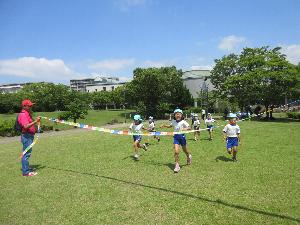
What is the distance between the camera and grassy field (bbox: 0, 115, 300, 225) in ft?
22.0

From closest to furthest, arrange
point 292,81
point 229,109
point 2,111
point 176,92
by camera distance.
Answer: point 292,81 → point 229,109 → point 176,92 → point 2,111

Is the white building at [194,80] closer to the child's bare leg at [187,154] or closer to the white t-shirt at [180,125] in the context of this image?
the child's bare leg at [187,154]

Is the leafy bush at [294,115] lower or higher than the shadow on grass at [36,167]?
higher

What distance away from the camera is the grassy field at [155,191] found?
6693mm

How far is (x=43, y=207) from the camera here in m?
7.53

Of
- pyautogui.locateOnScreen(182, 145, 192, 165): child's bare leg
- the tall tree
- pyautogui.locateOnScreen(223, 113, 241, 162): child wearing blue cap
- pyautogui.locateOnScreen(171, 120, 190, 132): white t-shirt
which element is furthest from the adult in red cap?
the tall tree

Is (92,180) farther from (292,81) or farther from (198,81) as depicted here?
(198,81)

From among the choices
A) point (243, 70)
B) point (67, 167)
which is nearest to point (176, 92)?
point (243, 70)

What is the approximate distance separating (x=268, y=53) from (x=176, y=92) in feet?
77.5

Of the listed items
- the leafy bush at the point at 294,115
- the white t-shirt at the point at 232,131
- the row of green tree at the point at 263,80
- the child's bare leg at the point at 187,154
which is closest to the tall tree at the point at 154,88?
the row of green tree at the point at 263,80

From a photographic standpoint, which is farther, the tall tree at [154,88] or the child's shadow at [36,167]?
the tall tree at [154,88]

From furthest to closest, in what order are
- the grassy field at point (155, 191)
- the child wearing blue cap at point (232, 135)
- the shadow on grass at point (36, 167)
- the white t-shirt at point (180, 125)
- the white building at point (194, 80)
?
the white building at point (194, 80) → the child wearing blue cap at point (232, 135) → the shadow on grass at point (36, 167) → the white t-shirt at point (180, 125) → the grassy field at point (155, 191)

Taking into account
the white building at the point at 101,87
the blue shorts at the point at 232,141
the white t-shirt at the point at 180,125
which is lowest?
the blue shorts at the point at 232,141

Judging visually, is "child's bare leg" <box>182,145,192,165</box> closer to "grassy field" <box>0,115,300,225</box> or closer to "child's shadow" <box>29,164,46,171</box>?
"grassy field" <box>0,115,300,225</box>
